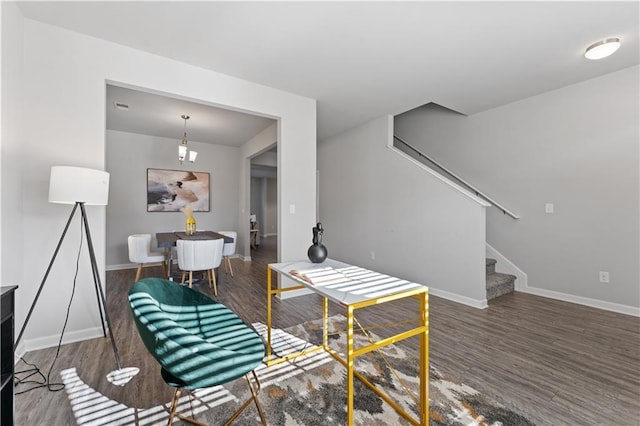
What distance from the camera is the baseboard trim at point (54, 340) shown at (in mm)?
2137

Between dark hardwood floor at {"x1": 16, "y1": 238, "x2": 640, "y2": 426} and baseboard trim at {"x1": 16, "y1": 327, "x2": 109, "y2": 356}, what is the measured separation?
69 millimetres

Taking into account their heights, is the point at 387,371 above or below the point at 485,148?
below

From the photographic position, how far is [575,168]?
3.33 meters

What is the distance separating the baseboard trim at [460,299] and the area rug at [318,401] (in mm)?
1632

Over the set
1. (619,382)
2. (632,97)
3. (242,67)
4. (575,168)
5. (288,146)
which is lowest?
(619,382)

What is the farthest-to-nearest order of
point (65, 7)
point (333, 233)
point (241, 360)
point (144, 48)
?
point (333, 233) → point (144, 48) → point (65, 7) → point (241, 360)

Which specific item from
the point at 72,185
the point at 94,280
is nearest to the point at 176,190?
the point at 94,280

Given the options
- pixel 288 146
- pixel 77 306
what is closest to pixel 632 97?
pixel 288 146

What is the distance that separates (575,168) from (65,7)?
5.28 metres

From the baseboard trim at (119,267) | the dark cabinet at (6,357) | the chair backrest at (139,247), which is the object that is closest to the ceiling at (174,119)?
the chair backrest at (139,247)

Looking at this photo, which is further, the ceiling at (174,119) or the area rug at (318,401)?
the ceiling at (174,119)

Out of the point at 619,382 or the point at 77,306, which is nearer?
the point at 619,382

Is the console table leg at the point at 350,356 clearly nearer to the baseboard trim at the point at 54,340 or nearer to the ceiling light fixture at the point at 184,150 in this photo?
the baseboard trim at the point at 54,340

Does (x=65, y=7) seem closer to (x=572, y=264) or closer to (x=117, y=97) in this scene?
(x=117, y=97)
